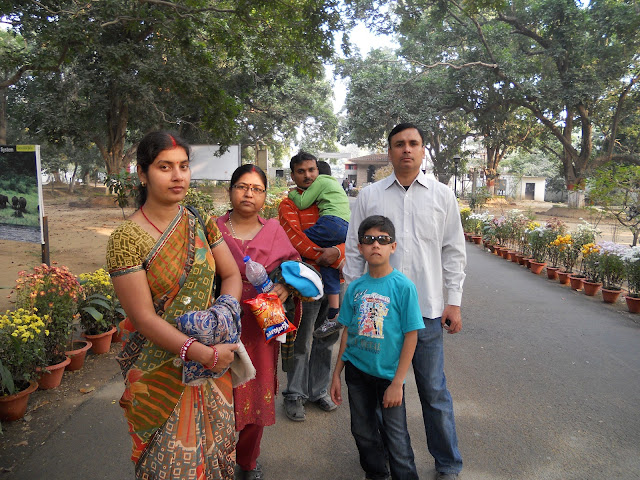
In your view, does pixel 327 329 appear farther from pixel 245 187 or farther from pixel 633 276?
pixel 633 276

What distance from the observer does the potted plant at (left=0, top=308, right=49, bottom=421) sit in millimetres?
3273

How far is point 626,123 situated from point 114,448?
2724cm

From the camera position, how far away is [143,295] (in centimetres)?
175

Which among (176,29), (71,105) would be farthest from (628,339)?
(71,105)

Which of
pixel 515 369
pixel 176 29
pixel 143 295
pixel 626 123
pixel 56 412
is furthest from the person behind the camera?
pixel 626 123

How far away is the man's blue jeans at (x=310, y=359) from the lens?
Answer: 10.9ft

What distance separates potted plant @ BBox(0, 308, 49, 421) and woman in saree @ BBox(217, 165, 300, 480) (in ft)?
6.06

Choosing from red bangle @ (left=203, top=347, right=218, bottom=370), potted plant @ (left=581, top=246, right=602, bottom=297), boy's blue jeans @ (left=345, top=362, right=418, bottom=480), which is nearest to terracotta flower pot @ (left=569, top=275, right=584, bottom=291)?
potted plant @ (left=581, top=246, right=602, bottom=297)

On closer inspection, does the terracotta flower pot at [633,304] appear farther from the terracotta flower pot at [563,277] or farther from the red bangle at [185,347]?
the red bangle at [185,347]

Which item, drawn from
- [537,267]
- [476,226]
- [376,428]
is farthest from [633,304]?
[476,226]

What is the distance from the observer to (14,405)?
332 centimetres

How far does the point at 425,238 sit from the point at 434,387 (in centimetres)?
79

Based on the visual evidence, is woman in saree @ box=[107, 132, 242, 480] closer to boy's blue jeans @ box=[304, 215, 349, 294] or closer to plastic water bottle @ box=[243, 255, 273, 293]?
plastic water bottle @ box=[243, 255, 273, 293]

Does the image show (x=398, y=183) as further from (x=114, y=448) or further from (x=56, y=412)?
(x=56, y=412)
